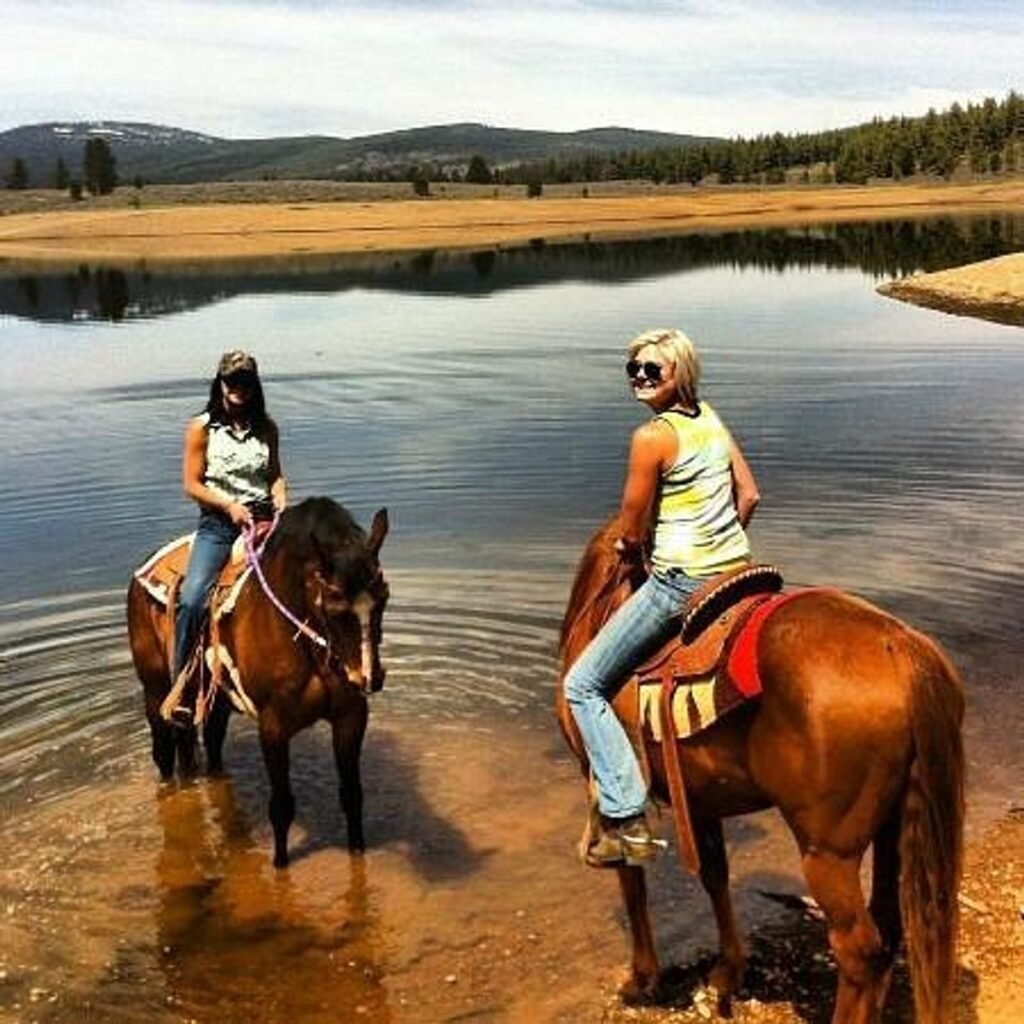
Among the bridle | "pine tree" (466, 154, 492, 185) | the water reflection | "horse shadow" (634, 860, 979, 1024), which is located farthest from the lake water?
"pine tree" (466, 154, 492, 185)

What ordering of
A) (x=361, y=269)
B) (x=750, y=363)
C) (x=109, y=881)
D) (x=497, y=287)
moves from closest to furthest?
(x=109, y=881), (x=750, y=363), (x=497, y=287), (x=361, y=269)

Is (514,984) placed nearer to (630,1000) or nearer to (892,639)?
(630,1000)

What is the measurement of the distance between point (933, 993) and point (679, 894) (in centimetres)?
287

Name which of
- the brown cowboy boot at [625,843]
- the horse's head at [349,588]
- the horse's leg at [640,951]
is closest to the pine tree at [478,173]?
the horse's head at [349,588]

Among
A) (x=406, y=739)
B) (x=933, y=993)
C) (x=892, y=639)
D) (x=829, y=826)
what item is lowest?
(x=406, y=739)

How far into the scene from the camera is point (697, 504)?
6434 millimetres

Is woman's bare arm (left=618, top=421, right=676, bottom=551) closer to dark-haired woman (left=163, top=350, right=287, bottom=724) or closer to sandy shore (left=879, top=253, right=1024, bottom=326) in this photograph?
dark-haired woman (left=163, top=350, right=287, bottom=724)

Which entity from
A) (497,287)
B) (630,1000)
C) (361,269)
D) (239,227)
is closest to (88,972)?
(630,1000)

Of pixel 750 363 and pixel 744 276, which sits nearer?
pixel 750 363

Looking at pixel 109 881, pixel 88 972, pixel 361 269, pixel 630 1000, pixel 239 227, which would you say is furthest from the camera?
pixel 239 227

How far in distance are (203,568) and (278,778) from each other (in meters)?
1.61

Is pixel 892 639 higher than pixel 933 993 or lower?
higher

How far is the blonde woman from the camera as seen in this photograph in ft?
20.6

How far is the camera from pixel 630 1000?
7.23 metres
